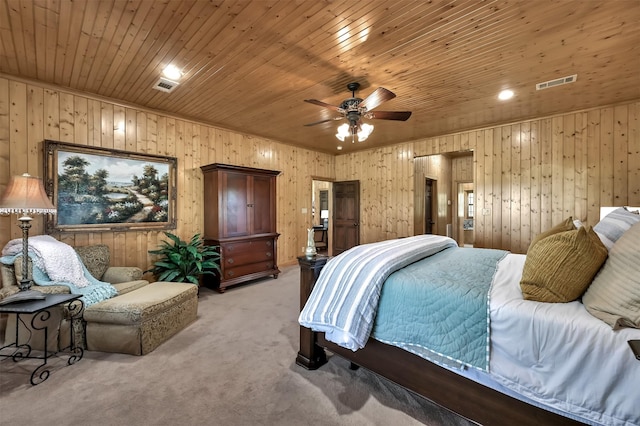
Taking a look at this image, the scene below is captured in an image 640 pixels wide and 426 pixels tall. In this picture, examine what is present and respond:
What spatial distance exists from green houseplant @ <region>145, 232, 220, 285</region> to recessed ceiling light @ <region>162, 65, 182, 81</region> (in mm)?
2016

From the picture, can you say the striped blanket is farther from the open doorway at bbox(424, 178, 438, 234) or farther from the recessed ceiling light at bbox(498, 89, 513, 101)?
the open doorway at bbox(424, 178, 438, 234)

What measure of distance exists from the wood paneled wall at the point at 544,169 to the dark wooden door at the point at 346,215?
127cm

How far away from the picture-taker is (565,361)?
3.76ft

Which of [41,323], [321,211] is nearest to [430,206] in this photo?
[321,211]

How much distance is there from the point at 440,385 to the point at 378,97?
2.33 meters

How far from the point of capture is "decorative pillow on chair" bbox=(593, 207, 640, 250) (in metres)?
1.61

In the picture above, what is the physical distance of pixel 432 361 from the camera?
153cm

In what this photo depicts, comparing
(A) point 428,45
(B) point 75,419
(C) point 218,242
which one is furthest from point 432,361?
(C) point 218,242

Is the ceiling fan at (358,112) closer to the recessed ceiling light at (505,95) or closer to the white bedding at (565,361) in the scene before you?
the recessed ceiling light at (505,95)

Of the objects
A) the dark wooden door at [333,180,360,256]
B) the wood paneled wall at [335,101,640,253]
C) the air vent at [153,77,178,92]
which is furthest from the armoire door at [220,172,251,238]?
the wood paneled wall at [335,101,640,253]

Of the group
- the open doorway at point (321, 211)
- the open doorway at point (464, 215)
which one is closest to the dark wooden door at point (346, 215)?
the open doorway at point (321, 211)

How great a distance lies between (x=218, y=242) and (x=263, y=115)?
2.06 metres

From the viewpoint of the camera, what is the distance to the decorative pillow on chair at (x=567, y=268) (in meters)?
1.30

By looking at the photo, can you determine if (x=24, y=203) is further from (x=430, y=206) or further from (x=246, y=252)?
(x=430, y=206)
